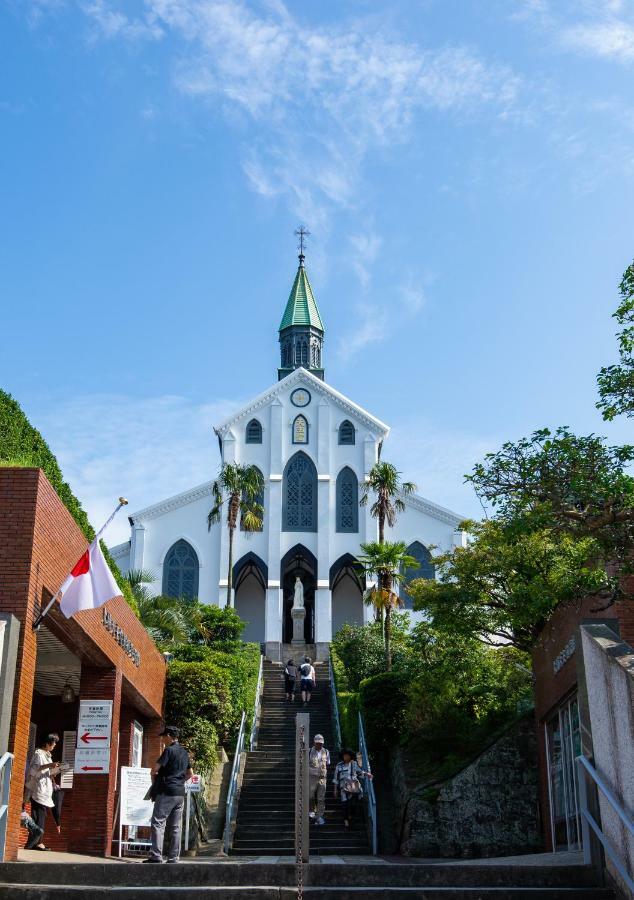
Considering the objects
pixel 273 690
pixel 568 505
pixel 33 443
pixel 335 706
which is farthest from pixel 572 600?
pixel 273 690

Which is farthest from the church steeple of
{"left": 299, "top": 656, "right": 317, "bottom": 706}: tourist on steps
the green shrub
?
the green shrub

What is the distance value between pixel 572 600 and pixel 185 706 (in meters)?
10.9

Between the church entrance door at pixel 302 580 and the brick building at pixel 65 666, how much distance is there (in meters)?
23.6

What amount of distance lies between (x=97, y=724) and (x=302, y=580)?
33.0m

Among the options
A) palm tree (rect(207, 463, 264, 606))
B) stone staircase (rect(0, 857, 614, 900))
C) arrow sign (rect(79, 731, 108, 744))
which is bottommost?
stone staircase (rect(0, 857, 614, 900))

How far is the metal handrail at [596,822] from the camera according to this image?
8531 millimetres

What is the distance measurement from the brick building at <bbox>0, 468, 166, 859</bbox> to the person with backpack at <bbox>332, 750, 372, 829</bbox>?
3.76m

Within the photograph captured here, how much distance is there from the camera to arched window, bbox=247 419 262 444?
47938 mm

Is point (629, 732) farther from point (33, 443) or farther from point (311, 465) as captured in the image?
point (311, 465)

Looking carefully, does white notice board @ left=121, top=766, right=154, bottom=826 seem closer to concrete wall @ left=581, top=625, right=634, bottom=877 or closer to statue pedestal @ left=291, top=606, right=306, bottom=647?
concrete wall @ left=581, top=625, right=634, bottom=877

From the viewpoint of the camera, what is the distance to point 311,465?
4769 cm

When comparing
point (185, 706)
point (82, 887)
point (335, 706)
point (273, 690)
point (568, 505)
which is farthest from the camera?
point (273, 690)

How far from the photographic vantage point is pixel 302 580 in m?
48.6

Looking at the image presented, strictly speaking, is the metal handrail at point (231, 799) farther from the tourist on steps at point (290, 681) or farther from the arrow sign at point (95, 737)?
the tourist on steps at point (290, 681)
